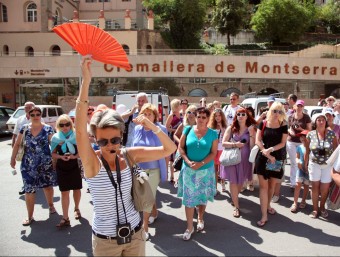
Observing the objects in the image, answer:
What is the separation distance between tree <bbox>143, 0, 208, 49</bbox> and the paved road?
34.7 m

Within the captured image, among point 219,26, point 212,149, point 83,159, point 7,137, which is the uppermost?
point 219,26

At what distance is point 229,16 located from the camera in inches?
1623

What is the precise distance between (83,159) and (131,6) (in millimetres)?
48745

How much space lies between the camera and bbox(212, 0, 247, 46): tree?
41094mm

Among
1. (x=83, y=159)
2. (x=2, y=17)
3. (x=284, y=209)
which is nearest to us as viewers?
(x=83, y=159)

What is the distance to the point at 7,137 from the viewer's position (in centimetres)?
1789

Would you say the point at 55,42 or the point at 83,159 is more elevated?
the point at 55,42

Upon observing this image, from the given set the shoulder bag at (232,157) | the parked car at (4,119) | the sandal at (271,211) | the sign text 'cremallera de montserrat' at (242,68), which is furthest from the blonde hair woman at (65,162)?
the sign text 'cremallera de montserrat' at (242,68)

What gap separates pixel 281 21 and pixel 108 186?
Answer: 41.5 metres

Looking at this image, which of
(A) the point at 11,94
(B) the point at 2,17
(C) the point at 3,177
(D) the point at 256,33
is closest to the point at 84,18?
(B) the point at 2,17

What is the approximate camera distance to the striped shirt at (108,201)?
2381 millimetres

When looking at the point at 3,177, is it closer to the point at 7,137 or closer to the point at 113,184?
the point at 113,184

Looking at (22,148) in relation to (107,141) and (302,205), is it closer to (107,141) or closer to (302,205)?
(107,141)

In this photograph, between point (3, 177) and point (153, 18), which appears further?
point (153, 18)
